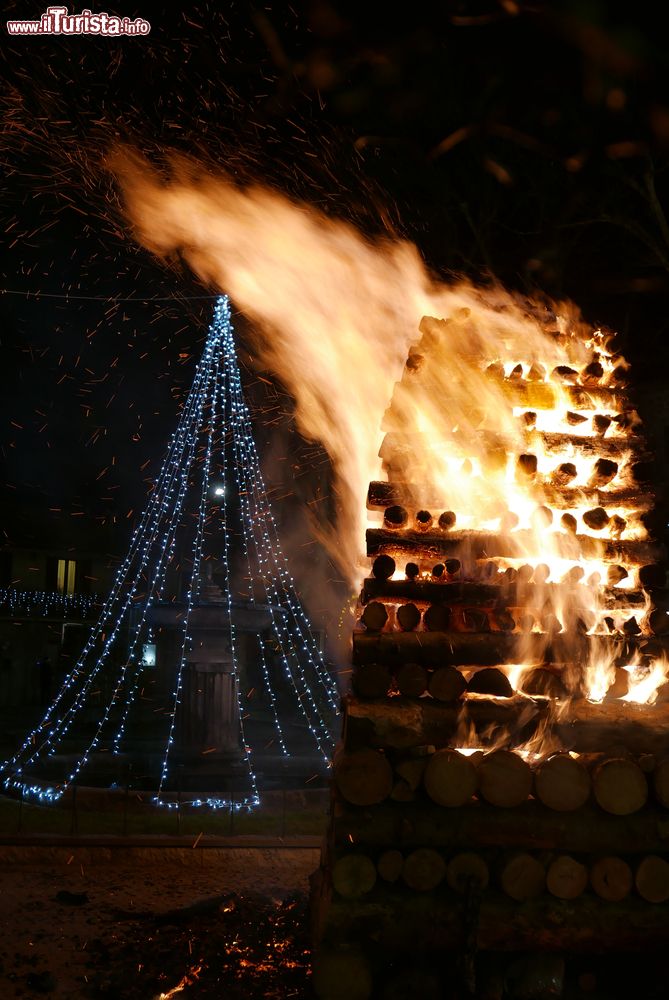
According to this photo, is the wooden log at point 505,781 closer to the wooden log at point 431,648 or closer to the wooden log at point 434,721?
the wooden log at point 434,721

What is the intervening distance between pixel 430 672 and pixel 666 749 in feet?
4.99

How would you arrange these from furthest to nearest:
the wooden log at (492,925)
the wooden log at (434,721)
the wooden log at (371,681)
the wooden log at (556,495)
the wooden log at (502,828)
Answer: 1. the wooden log at (556,495)
2. the wooden log at (371,681)
3. the wooden log at (434,721)
4. the wooden log at (502,828)
5. the wooden log at (492,925)

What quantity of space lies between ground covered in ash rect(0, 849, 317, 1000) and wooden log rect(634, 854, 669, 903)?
6.92ft

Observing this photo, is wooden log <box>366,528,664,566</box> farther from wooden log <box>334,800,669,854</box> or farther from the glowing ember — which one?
wooden log <box>334,800,669,854</box>

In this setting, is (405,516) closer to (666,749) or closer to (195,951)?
(666,749)

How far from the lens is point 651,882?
472 centimetres

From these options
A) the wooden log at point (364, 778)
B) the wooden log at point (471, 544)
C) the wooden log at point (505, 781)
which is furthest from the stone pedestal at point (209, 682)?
the wooden log at point (505, 781)

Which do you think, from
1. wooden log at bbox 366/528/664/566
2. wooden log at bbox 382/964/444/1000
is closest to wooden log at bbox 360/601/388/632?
wooden log at bbox 366/528/664/566

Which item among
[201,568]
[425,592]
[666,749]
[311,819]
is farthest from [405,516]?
[201,568]

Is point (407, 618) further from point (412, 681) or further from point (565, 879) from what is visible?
point (565, 879)

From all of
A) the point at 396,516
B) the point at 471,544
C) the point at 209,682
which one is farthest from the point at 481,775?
the point at 209,682

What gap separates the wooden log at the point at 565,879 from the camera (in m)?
4.69

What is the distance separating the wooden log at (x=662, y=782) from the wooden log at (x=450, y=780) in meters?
1.10

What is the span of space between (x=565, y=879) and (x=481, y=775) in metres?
0.75
